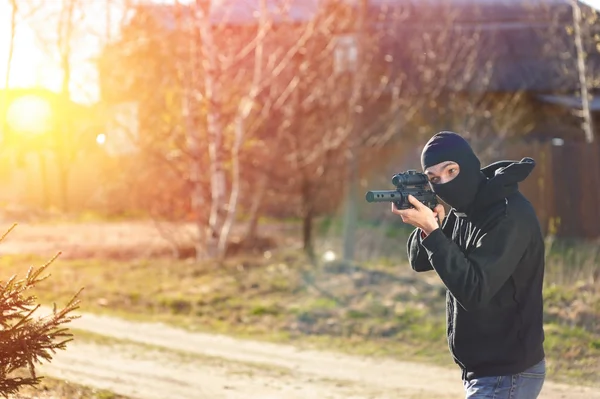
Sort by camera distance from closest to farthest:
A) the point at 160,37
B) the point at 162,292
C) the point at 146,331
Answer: the point at 146,331 → the point at 162,292 → the point at 160,37

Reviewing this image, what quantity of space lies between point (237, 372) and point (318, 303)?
3.36 m

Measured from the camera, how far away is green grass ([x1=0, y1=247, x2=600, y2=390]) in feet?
30.9

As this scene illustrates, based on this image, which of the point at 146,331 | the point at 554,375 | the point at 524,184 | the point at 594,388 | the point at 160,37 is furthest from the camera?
the point at 524,184

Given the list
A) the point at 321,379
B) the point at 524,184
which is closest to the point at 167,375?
the point at 321,379

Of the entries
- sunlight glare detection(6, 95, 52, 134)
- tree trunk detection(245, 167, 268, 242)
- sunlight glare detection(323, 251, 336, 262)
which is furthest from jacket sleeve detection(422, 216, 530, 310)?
sunlight glare detection(6, 95, 52, 134)

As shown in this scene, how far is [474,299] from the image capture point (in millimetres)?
3533

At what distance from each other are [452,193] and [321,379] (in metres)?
4.63

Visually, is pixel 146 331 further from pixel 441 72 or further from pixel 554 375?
pixel 441 72

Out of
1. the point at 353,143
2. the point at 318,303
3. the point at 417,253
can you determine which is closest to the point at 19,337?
the point at 417,253

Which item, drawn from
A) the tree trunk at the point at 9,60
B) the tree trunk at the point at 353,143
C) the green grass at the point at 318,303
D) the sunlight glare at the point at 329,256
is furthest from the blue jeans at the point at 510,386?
the sunlight glare at the point at 329,256

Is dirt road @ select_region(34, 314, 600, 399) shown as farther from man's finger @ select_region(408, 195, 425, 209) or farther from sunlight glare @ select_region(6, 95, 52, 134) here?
sunlight glare @ select_region(6, 95, 52, 134)

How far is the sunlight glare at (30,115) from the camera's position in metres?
22.7

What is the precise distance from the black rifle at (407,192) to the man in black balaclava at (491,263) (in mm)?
36

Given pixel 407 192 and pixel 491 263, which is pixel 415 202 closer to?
pixel 407 192
